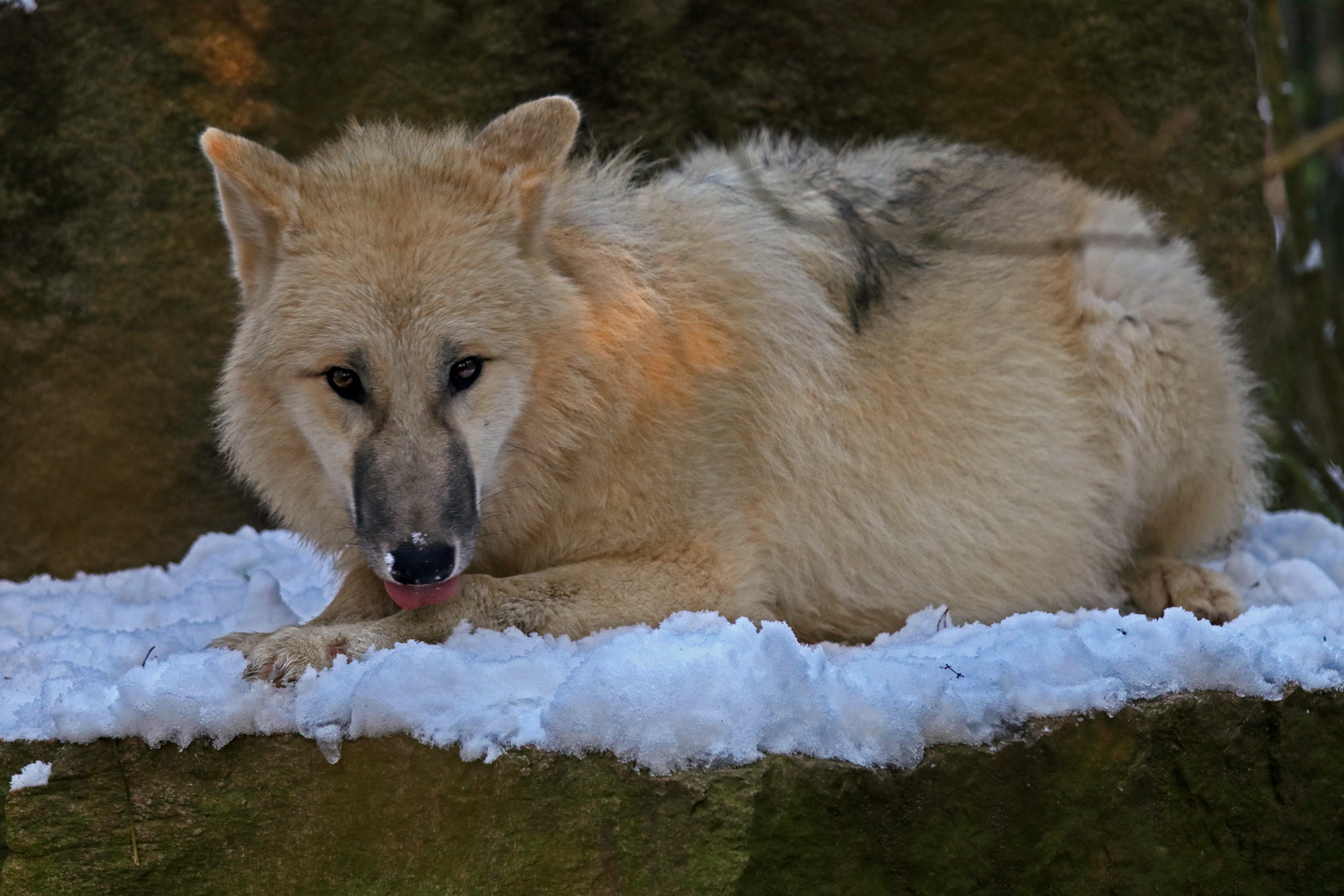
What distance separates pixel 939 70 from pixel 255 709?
14.5ft

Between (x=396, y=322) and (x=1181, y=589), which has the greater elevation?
(x=396, y=322)

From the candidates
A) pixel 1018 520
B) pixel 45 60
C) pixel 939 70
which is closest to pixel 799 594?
pixel 1018 520

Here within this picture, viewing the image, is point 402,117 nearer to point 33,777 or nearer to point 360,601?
point 360,601

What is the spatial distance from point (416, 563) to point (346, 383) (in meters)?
Result: 0.62

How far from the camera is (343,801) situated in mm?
2865

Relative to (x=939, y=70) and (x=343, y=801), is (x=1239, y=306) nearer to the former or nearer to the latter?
(x=939, y=70)

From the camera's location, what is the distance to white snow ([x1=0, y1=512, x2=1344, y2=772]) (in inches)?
113

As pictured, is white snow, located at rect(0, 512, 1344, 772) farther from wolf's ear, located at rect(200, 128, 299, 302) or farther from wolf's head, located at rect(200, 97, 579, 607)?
wolf's ear, located at rect(200, 128, 299, 302)

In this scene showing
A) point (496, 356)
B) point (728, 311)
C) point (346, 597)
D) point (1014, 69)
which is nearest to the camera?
point (496, 356)

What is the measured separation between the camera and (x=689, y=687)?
292 cm

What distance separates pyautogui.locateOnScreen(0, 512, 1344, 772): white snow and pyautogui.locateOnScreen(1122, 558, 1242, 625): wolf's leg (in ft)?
1.74

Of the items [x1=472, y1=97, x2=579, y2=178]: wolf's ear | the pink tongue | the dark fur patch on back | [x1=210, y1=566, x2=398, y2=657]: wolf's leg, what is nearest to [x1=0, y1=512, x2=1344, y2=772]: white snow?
the pink tongue

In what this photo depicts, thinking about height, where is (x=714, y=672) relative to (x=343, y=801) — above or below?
above

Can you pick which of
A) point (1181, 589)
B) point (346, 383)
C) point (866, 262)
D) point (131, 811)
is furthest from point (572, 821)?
point (1181, 589)
